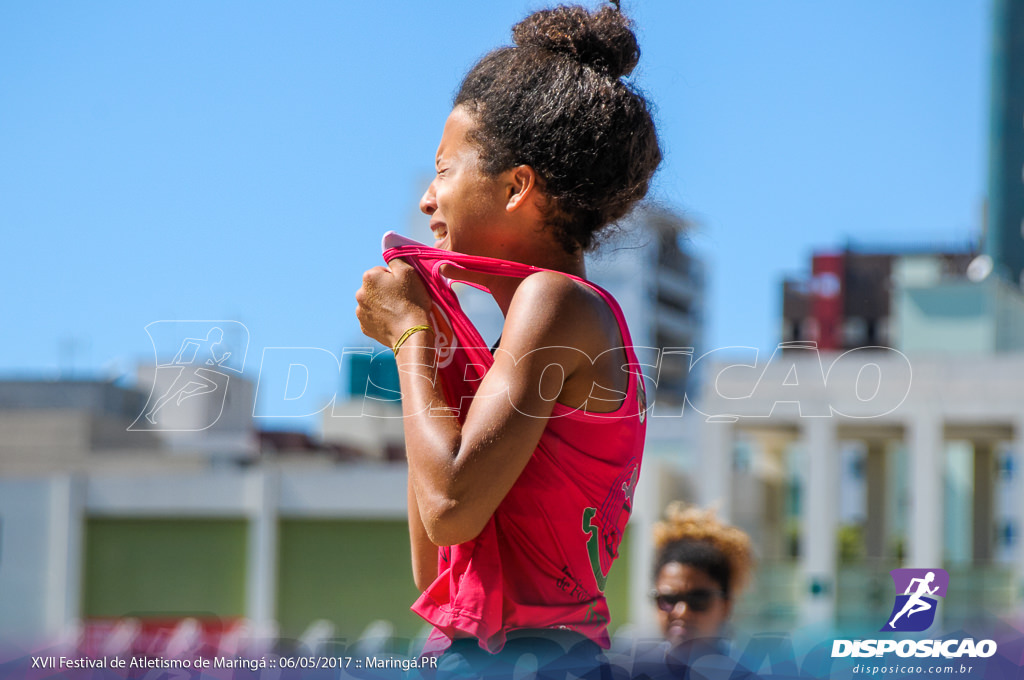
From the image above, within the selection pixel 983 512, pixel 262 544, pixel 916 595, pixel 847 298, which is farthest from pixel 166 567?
pixel 847 298

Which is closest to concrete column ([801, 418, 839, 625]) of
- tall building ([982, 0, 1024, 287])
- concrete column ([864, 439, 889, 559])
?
concrete column ([864, 439, 889, 559])

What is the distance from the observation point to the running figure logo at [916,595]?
6.91 feet

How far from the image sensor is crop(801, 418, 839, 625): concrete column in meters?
20.4

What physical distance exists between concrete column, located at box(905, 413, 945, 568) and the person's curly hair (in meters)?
17.8

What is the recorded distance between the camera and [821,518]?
20969mm

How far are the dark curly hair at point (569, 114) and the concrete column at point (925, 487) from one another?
20.2 meters

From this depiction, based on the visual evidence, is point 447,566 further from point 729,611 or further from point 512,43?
point 729,611

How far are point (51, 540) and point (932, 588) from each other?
73.8 feet

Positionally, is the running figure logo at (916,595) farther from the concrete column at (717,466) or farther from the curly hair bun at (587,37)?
the concrete column at (717,466)

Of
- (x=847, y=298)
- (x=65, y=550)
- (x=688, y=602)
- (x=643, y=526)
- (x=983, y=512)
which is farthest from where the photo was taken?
(x=847, y=298)

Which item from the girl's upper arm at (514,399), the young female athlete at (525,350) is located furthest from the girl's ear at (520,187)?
the girl's upper arm at (514,399)

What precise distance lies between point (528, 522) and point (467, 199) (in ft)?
1.17

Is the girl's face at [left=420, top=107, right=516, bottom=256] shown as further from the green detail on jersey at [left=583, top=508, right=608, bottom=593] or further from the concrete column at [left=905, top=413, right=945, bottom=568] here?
the concrete column at [left=905, top=413, right=945, bottom=568]

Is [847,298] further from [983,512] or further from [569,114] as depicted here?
[569,114]
